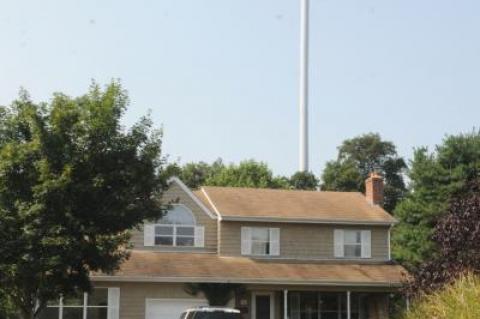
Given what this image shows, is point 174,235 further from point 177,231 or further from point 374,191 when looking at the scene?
point 374,191

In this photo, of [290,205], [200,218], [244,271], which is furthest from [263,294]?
[290,205]

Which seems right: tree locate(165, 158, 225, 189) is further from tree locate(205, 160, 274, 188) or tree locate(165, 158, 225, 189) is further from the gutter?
the gutter

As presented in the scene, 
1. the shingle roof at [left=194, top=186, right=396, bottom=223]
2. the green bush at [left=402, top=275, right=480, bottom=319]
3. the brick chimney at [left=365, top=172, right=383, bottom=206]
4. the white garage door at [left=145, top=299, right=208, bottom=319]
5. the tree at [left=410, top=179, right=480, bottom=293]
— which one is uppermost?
the brick chimney at [left=365, top=172, right=383, bottom=206]

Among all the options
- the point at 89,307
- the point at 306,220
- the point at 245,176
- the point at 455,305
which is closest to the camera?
the point at 455,305

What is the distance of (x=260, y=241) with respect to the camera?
37500mm

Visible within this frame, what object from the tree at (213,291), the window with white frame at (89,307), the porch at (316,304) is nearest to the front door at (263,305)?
the porch at (316,304)

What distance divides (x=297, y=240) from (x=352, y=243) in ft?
8.70

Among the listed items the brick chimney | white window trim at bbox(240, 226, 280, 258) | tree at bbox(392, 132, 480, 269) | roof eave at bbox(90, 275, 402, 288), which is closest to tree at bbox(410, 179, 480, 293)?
roof eave at bbox(90, 275, 402, 288)

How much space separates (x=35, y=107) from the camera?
23.7 meters

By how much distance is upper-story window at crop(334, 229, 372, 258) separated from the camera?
38.3 meters

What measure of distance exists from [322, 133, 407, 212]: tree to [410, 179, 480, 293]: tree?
150 feet

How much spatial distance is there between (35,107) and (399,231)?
29.9 meters

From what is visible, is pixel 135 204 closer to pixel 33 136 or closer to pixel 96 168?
pixel 96 168

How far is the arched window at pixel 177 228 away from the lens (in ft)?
120
